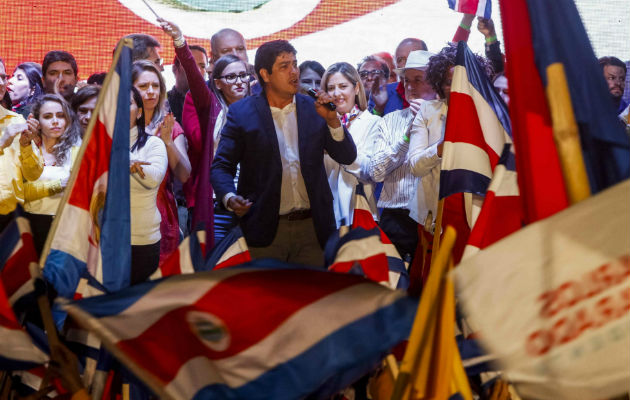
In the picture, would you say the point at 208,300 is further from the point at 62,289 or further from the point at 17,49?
the point at 17,49

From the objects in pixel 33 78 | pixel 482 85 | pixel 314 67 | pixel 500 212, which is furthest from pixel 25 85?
pixel 500 212

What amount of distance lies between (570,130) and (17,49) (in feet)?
14.4

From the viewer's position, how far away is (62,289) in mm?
3029

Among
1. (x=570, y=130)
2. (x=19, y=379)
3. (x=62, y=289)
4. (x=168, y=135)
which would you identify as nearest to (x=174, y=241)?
(x=168, y=135)

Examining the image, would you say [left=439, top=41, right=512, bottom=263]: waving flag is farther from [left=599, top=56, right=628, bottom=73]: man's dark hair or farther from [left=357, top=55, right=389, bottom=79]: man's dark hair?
[left=599, top=56, right=628, bottom=73]: man's dark hair

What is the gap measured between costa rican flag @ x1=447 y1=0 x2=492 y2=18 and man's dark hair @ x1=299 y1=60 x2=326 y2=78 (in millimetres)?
907

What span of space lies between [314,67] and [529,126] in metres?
3.42

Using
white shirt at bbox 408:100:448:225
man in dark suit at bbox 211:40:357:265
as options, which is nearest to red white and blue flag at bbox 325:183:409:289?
man in dark suit at bbox 211:40:357:265

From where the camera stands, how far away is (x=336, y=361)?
82.3 inches

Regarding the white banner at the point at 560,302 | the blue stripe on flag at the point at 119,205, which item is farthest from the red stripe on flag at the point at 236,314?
the blue stripe on flag at the point at 119,205

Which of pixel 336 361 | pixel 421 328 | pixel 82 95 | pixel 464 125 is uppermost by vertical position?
pixel 82 95

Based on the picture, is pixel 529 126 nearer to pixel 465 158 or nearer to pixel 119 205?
pixel 465 158

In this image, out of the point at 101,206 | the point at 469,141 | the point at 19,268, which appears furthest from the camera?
the point at 469,141

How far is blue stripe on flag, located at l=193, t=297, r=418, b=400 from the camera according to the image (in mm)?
2070
